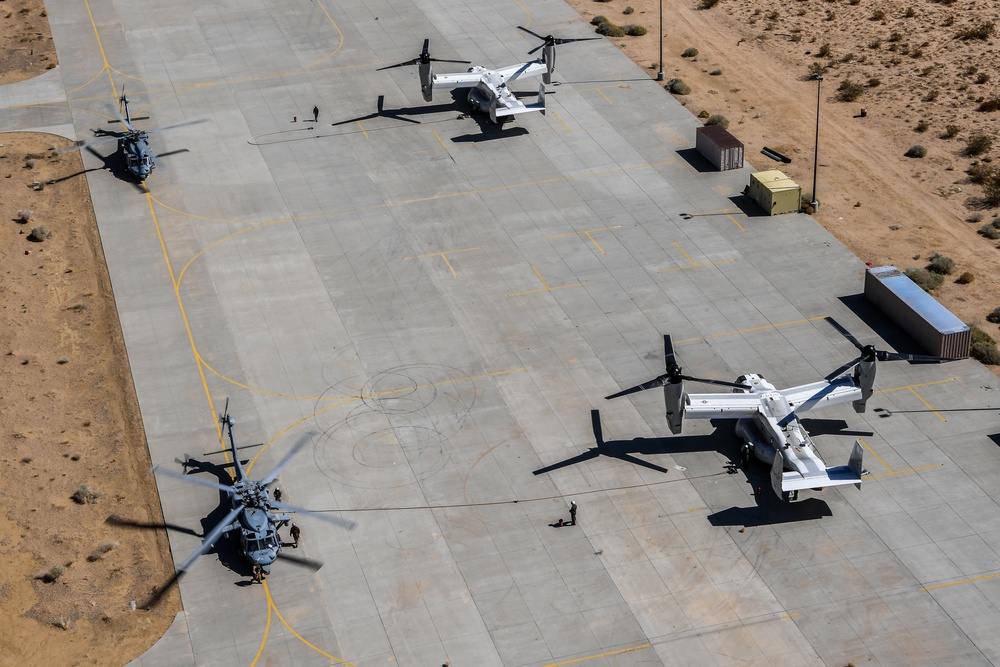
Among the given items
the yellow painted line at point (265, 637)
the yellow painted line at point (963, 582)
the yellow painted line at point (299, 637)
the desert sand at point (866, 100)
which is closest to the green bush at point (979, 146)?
the desert sand at point (866, 100)

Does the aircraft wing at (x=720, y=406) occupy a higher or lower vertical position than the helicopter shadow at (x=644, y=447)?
higher

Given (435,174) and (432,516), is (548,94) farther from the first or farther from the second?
(432,516)

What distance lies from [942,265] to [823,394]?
72.2 feet

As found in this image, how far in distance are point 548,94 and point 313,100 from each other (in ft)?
67.5

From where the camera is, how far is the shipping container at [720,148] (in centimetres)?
9425

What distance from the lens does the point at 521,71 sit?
104 metres

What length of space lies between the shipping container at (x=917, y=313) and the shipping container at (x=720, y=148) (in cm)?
1834

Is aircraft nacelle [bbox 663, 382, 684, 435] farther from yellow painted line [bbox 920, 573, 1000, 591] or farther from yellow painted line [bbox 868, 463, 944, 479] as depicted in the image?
yellow painted line [bbox 920, 573, 1000, 591]

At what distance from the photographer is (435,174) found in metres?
95.7

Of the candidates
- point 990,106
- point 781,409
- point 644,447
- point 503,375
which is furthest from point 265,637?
point 990,106

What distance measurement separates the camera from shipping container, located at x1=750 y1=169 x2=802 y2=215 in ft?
291

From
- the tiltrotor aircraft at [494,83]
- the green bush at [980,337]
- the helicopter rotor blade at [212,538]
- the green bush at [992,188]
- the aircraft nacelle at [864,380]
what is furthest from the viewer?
the tiltrotor aircraft at [494,83]

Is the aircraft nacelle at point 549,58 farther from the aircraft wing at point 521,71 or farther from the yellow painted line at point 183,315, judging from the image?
the yellow painted line at point 183,315

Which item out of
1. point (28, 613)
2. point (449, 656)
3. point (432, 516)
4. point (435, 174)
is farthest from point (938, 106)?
point (28, 613)
